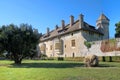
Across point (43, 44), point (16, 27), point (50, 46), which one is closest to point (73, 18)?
point (50, 46)

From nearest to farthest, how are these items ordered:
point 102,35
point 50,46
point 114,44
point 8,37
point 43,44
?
1. point 8,37
2. point 114,44
3. point 102,35
4. point 50,46
5. point 43,44

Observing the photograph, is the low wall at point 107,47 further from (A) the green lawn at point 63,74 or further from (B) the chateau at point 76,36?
(A) the green lawn at point 63,74

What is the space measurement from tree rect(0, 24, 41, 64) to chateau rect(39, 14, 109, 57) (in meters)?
22.6

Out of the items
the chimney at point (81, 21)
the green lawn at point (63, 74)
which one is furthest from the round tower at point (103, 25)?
the green lawn at point (63, 74)

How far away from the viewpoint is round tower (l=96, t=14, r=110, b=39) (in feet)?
217

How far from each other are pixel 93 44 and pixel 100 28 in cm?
1563

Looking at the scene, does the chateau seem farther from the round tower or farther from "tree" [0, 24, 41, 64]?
"tree" [0, 24, 41, 64]

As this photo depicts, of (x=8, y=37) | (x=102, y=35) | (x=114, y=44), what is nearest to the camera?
(x=8, y=37)

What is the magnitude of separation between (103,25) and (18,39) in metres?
37.8

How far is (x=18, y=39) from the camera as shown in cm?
3456

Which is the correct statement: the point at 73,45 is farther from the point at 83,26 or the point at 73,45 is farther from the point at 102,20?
the point at 102,20

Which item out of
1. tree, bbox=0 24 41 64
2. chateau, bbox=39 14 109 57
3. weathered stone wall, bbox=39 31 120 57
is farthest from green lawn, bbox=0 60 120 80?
chateau, bbox=39 14 109 57

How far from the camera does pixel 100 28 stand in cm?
6612

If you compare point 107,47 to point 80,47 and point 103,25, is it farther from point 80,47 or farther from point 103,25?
point 103,25
